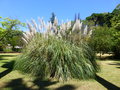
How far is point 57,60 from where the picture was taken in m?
5.40

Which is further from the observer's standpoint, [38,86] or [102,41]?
[102,41]

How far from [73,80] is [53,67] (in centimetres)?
81

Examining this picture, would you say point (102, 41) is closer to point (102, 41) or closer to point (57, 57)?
point (102, 41)

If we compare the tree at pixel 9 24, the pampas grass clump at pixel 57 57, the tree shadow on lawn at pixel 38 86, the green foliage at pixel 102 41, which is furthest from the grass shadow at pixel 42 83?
the tree at pixel 9 24

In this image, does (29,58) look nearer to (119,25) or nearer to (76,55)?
(76,55)

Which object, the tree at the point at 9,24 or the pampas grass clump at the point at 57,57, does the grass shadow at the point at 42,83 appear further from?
the tree at the point at 9,24

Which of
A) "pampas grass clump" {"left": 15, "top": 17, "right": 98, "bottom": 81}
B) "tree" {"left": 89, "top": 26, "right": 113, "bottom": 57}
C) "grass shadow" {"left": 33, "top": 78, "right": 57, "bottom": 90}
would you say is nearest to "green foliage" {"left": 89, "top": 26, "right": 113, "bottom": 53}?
"tree" {"left": 89, "top": 26, "right": 113, "bottom": 57}

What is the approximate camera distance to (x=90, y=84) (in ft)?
15.7

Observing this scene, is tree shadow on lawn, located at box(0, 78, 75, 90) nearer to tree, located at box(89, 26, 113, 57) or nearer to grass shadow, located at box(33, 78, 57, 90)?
grass shadow, located at box(33, 78, 57, 90)

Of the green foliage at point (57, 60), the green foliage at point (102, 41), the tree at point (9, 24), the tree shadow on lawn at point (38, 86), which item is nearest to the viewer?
the tree shadow on lawn at point (38, 86)

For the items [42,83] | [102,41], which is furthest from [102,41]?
[42,83]

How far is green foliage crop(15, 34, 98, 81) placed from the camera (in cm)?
533

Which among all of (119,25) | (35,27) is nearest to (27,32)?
(35,27)

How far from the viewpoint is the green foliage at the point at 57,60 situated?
17.5ft
